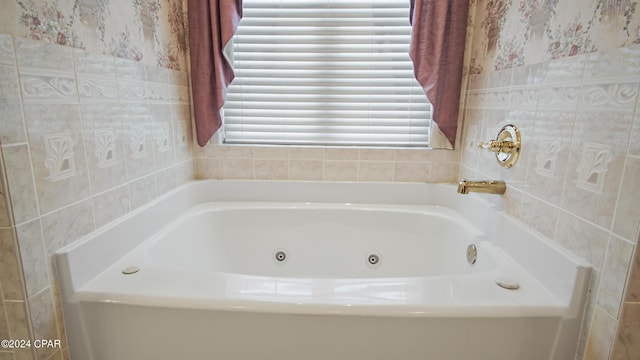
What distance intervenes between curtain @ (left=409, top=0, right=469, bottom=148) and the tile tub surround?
1.19 meters

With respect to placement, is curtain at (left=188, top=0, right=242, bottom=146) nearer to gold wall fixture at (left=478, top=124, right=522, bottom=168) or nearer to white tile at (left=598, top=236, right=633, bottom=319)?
gold wall fixture at (left=478, top=124, right=522, bottom=168)

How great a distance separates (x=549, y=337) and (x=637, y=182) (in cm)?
42

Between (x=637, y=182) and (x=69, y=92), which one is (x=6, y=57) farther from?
(x=637, y=182)

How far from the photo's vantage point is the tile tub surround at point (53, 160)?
71 centimetres

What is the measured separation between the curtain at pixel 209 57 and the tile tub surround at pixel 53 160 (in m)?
0.37

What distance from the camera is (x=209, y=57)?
1.52m

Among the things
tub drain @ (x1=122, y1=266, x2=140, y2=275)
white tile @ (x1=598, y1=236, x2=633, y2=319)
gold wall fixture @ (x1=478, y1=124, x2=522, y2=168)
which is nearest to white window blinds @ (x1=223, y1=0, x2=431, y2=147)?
gold wall fixture @ (x1=478, y1=124, x2=522, y2=168)

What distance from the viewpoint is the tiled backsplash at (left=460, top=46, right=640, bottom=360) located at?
0.68 meters

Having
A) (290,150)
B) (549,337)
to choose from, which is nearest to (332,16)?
(290,150)

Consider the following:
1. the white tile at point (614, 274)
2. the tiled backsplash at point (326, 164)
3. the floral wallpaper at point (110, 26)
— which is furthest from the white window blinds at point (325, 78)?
the white tile at point (614, 274)

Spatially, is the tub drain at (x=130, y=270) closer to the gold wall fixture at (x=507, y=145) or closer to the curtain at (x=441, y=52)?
the gold wall fixture at (x=507, y=145)

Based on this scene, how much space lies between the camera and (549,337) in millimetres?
802

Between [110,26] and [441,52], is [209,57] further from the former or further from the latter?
[441,52]

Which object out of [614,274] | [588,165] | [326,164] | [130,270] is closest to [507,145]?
[588,165]
